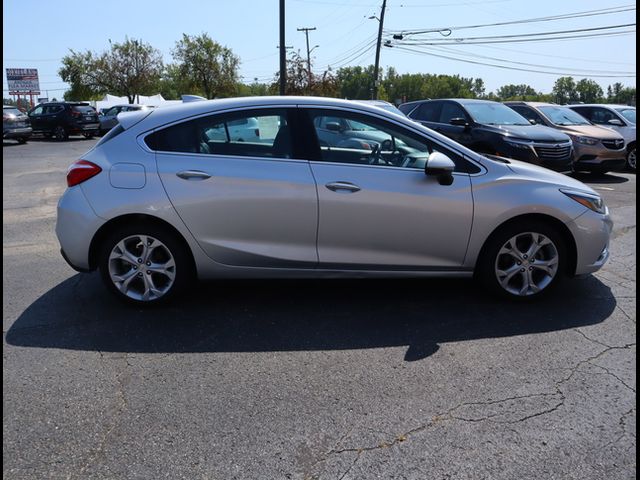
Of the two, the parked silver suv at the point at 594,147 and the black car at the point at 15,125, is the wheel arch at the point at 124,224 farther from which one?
the black car at the point at 15,125

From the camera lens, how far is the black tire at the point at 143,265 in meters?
4.31

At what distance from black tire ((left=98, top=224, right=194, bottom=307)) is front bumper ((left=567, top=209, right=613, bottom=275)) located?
3.12 metres

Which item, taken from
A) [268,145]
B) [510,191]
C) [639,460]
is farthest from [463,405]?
[268,145]

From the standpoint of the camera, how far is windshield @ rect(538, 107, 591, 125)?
535 inches

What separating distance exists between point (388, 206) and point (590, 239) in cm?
172

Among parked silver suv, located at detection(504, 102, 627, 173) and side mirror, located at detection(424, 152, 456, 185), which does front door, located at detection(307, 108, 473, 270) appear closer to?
side mirror, located at detection(424, 152, 456, 185)

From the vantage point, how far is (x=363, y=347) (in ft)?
12.5

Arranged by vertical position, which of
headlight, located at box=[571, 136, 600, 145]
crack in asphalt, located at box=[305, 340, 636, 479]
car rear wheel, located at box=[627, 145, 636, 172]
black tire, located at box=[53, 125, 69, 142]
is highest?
headlight, located at box=[571, 136, 600, 145]

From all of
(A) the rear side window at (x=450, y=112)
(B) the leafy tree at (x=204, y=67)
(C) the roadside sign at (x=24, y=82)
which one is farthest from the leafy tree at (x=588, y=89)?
(A) the rear side window at (x=450, y=112)

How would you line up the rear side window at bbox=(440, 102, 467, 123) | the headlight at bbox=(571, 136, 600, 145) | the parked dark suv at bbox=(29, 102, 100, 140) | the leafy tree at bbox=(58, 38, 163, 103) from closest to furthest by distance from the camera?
the rear side window at bbox=(440, 102, 467, 123) < the headlight at bbox=(571, 136, 600, 145) < the parked dark suv at bbox=(29, 102, 100, 140) < the leafy tree at bbox=(58, 38, 163, 103)

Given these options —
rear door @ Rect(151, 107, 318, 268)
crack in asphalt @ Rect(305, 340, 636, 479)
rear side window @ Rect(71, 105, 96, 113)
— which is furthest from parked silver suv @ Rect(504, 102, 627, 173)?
rear side window @ Rect(71, 105, 96, 113)

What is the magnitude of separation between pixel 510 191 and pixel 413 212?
32.0 inches

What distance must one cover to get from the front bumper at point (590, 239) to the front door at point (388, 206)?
93cm

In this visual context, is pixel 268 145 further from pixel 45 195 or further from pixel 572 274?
pixel 45 195
